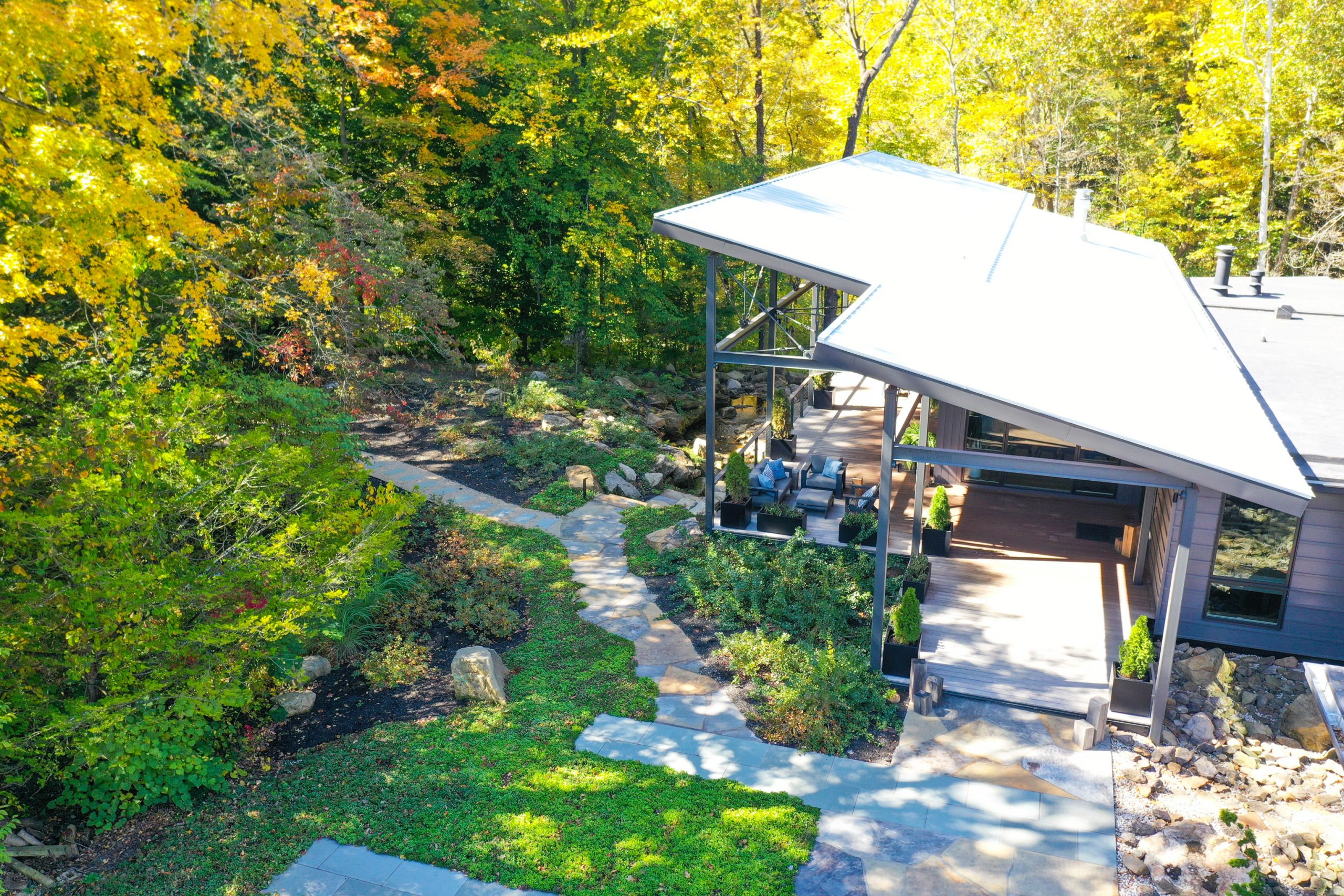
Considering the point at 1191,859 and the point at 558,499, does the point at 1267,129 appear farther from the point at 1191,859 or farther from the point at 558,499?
the point at 1191,859

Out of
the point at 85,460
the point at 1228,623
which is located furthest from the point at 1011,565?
the point at 85,460

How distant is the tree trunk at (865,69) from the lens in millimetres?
20297

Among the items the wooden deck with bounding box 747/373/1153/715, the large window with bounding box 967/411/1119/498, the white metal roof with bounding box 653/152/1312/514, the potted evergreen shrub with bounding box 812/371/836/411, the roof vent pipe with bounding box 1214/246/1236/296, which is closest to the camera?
the white metal roof with bounding box 653/152/1312/514

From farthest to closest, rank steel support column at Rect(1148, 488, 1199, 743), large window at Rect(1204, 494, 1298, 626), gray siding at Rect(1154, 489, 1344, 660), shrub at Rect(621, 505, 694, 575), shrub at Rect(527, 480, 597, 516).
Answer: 1. shrub at Rect(527, 480, 597, 516)
2. shrub at Rect(621, 505, 694, 575)
3. large window at Rect(1204, 494, 1298, 626)
4. gray siding at Rect(1154, 489, 1344, 660)
5. steel support column at Rect(1148, 488, 1199, 743)

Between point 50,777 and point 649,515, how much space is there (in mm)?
8615

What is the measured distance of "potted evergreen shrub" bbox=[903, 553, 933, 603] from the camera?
34.5ft

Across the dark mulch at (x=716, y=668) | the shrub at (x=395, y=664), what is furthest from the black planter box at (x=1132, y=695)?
the shrub at (x=395, y=664)

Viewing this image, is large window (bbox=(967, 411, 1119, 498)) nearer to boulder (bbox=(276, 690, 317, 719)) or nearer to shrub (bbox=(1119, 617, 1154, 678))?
shrub (bbox=(1119, 617, 1154, 678))

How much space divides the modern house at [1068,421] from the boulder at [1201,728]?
0.62 metres

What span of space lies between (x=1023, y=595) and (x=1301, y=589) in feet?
9.82

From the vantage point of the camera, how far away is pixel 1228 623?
999 cm

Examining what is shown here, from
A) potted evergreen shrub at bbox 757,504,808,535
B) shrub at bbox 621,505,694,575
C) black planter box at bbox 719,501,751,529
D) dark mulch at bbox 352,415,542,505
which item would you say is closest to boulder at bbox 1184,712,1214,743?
potted evergreen shrub at bbox 757,504,808,535

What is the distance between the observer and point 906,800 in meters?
7.50

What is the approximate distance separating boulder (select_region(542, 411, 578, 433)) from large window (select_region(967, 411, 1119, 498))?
7.98 metres
